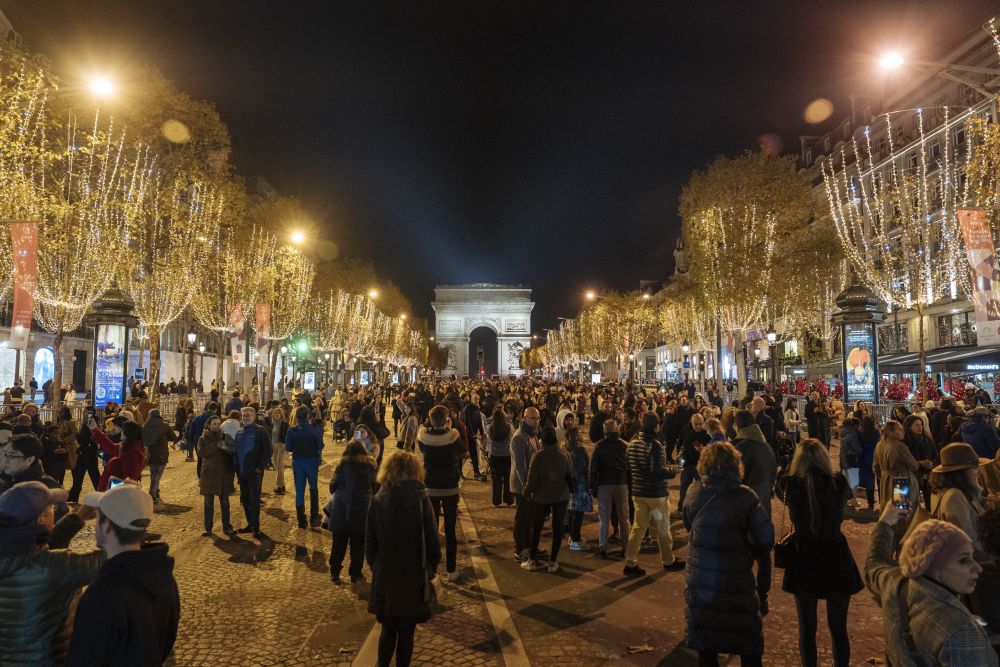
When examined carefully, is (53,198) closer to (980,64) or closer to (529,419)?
(529,419)

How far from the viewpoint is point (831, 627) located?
493cm

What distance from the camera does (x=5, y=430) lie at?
29.6ft

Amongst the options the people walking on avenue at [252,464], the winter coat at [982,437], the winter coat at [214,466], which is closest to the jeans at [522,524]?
the people walking on avenue at [252,464]

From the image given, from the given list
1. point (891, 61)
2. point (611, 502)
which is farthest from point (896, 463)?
point (891, 61)

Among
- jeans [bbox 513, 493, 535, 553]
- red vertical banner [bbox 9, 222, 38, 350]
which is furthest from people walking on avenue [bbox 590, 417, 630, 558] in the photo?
red vertical banner [bbox 9, 222, 38, 350]

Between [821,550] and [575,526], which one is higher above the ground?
[821,550]

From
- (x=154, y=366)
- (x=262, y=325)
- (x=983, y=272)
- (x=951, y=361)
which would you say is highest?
(x=262, y=325)

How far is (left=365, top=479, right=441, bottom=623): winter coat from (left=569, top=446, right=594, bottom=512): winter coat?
483cm

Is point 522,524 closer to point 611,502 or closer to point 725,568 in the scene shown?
point 611,502

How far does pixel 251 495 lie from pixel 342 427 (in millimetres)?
14510

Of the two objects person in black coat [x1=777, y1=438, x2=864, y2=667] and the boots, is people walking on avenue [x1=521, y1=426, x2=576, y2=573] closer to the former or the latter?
person in black coat [x1=777, y1=438, x2=864, y2=667]

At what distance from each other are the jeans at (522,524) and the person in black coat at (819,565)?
4133mm

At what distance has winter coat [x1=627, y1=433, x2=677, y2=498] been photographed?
8023mm

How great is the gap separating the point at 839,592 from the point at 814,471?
86 cm
